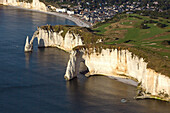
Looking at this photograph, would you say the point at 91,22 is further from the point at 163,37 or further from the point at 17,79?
the point at 17,79

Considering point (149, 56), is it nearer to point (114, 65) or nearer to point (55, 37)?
point (114, 65)

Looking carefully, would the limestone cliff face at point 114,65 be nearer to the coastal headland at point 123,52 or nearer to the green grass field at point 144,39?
the coastal headland at point 123,52

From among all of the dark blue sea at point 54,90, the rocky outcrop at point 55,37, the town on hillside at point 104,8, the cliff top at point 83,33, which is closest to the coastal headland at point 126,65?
the dark blue sea at point 54,90

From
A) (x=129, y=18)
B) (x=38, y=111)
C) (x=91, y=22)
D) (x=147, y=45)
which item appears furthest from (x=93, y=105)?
(x=91, y=22)

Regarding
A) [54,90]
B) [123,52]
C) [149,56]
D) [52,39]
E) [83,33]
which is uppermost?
[83,33]

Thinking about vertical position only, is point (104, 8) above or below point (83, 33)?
above

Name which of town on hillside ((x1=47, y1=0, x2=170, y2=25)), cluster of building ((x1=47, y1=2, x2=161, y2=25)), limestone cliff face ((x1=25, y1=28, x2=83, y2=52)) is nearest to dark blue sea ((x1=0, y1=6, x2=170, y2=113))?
limestone cliff face ((x1=25, y1=28, x2=83, y2=52))

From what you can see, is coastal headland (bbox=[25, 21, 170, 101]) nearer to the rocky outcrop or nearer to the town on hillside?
the rocky outcrop

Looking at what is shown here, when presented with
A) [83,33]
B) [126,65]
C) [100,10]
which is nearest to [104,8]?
[100,10]
